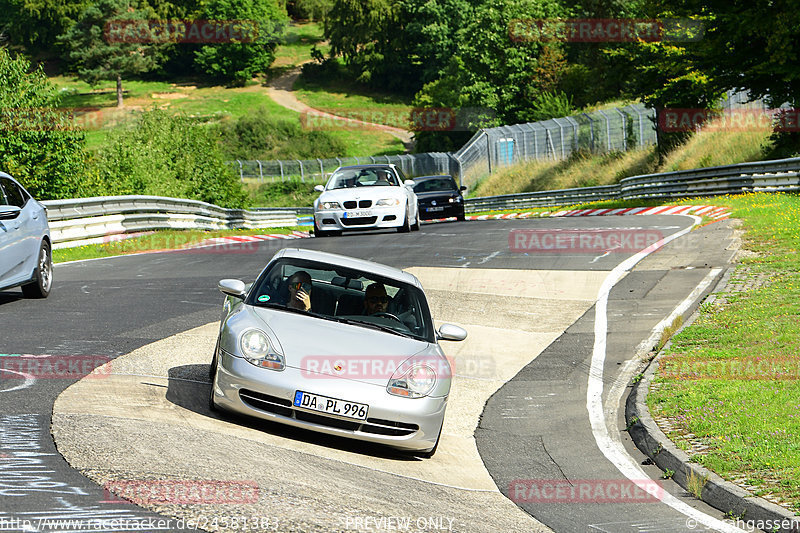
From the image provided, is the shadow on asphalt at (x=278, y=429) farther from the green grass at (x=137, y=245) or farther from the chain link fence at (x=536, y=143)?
the chain link fence at (x=536, y=143)

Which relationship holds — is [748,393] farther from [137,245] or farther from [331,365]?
[137,245]

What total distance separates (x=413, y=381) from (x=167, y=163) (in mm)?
36113

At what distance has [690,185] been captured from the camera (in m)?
33.4

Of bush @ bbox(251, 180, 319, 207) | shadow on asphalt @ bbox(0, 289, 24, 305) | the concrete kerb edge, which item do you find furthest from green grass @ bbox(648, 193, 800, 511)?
bush @ bbox(251, 180, 319, 207)

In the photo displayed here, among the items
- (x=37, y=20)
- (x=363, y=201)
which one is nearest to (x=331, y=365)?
(x=363, y=201)

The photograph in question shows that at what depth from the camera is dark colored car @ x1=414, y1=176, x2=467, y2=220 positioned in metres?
34.3

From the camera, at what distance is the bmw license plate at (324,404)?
7.29 m

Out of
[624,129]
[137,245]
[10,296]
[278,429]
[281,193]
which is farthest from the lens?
[281,193]

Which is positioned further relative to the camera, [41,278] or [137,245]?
[137,245]

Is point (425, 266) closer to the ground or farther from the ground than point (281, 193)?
farther from the ground

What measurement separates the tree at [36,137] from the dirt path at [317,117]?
70.1 metres

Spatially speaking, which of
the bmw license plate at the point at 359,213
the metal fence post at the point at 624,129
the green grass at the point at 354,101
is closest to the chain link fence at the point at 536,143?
the metal fence post at the point at 624,129

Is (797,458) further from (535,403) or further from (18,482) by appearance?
(18,482)

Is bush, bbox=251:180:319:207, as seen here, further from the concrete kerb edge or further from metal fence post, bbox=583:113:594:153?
the concrete kerb edge
